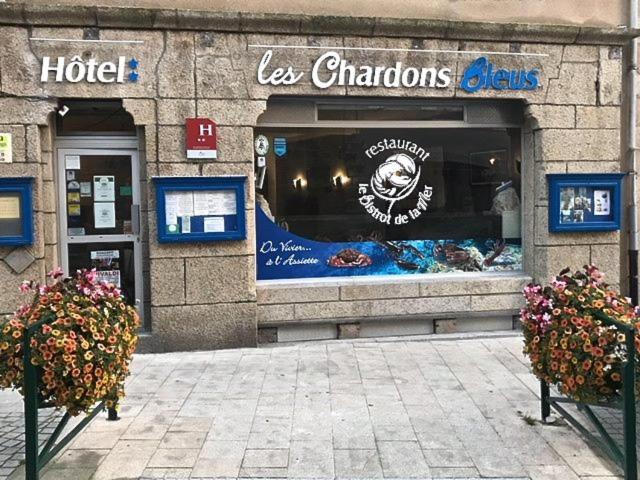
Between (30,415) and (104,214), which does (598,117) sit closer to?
(104,214)

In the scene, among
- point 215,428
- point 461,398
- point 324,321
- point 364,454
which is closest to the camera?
point 364,454

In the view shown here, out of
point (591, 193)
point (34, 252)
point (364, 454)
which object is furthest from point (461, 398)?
point (34, 252)

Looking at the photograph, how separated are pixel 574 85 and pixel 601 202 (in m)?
1.46

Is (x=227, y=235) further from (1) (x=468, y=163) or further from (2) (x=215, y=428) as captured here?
(1) (x=468, y=163)

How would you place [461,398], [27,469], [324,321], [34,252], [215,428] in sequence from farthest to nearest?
[324,321] < [34,252] < [461,398] < [215,428] < [27,469]

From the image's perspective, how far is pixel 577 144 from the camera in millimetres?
Result: 7246

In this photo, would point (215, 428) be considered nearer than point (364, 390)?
Yes

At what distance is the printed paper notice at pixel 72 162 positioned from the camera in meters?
6.64

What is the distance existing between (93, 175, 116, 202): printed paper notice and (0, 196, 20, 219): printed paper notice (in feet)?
2.60

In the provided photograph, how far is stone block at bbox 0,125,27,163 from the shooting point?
6230mm

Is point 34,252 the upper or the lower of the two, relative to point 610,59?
lower

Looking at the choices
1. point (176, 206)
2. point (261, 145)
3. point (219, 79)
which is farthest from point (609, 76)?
point (176, 206)

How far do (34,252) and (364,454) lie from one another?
4.23m

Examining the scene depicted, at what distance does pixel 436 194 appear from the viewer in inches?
293
